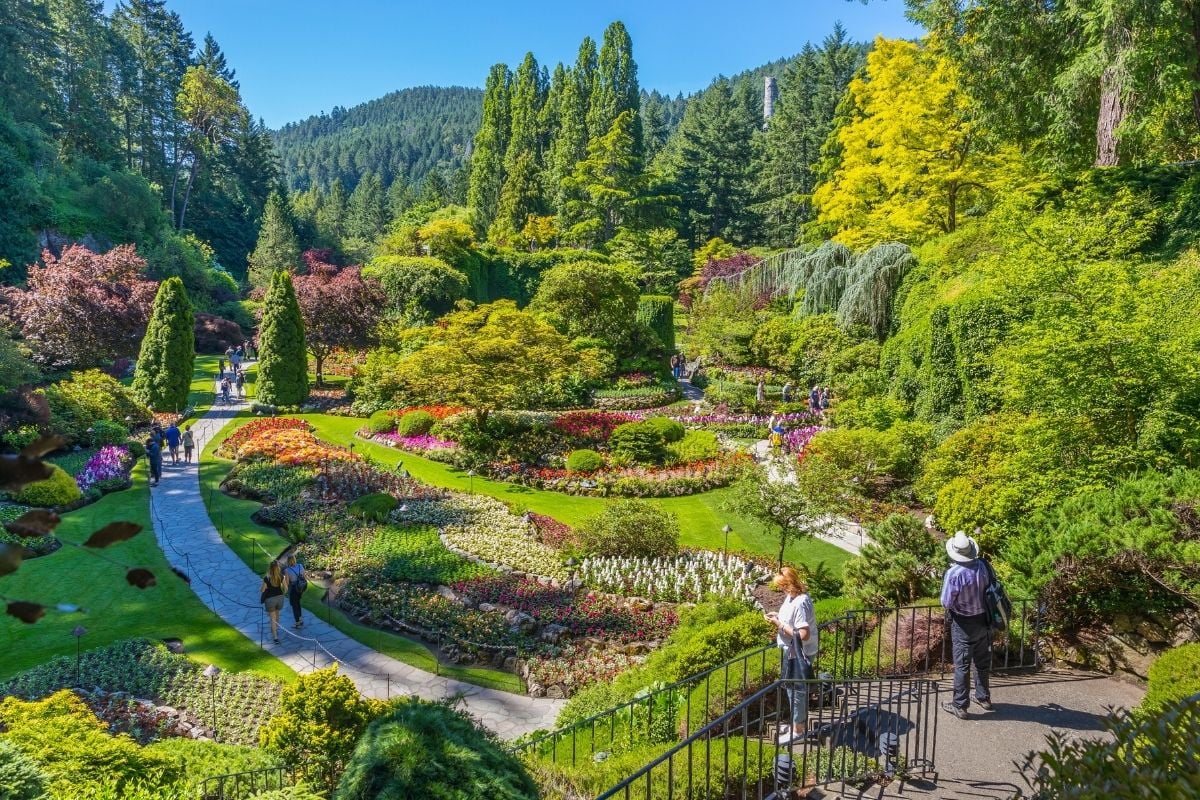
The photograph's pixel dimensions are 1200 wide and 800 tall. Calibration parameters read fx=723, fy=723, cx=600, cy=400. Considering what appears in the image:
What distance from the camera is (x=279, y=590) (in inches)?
444

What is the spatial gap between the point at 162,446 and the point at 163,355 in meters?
5.75

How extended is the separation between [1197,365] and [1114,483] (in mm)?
1852

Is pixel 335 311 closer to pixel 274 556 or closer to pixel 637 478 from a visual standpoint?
pixel 637 478

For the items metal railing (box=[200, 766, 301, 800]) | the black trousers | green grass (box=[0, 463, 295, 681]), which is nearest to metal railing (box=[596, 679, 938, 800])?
the black trousers

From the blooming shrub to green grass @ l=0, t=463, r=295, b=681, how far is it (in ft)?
10.1

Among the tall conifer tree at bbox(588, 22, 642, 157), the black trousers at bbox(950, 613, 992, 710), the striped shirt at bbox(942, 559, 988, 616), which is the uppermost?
the tall conifer tree at bbox(588, 22, 642, 157)

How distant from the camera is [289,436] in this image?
21703 mm

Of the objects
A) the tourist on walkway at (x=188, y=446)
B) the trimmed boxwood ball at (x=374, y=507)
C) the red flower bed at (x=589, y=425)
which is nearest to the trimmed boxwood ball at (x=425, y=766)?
the trimmed boxwood ball at (x=374, y=507)

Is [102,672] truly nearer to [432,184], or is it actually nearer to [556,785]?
[556,785]

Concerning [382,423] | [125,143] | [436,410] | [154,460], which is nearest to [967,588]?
[154,460]

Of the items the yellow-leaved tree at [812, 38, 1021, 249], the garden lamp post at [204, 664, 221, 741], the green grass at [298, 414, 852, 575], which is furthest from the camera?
the yellow-leaved tree at [812, 38, 1021, 249]

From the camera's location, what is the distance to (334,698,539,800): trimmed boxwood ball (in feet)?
13.7

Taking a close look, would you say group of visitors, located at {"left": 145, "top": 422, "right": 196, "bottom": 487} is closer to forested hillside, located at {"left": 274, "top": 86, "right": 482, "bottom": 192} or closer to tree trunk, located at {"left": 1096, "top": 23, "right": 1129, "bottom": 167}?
tree trunk, located at {"left": 1096, "top": 23, "right": 1129, "bottom": 167}

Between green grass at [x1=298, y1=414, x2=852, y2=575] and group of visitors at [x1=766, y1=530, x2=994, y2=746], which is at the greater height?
group of visitors at [x1=766, y1=530, x2=994, y2=746]
